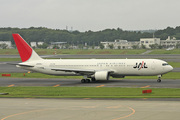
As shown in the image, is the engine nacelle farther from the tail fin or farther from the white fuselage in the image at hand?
the tail fin

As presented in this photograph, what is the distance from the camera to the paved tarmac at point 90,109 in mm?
22969

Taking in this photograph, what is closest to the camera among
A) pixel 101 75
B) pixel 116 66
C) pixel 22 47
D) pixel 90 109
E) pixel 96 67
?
pixel 90 109

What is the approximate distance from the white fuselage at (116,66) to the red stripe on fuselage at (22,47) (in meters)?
1.40

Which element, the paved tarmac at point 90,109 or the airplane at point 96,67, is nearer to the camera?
the paved tarmac at point 90,109

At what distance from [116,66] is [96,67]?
381cm

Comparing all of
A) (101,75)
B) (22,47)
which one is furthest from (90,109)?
(22,47)

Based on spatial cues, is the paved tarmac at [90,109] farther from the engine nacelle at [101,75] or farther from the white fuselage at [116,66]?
the white fuselage at [116,66]

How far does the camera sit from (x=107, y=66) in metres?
52.1

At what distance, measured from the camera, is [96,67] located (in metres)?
52.7

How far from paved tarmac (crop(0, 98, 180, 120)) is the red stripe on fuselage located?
83.5 ft

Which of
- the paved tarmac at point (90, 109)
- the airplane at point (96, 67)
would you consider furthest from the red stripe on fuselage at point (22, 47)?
the paved tarmac at point (90, 109)

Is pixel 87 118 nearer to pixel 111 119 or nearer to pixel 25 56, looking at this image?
pixel 111 119

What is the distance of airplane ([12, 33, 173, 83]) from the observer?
50219mm

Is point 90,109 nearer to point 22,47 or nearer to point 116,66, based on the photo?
point 116,66
